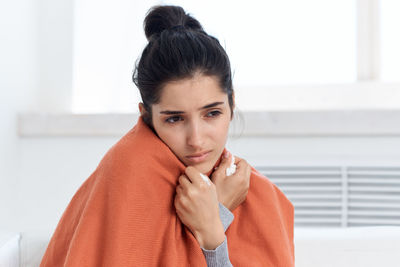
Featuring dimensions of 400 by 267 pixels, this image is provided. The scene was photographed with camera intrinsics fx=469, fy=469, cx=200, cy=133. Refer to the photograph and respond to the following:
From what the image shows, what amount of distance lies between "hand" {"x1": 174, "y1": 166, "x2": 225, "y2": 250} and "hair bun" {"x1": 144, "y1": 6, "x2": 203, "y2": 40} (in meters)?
0.36

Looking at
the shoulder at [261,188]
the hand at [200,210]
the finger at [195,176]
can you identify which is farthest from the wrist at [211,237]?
the shoulder at [261,188]

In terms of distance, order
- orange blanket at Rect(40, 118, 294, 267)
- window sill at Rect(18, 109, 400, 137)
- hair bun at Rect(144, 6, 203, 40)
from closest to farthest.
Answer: orange blanket at Rect(40, 118, 294, 267), hair bun at Rect(144, 6, 203, 40), window sill at Rect(18, 109, 400, 137)

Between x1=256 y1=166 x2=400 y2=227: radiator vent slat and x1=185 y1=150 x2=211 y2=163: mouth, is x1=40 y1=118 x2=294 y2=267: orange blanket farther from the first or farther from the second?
x1=256 y1=166 x2=400 y2=227: radiator vent slat

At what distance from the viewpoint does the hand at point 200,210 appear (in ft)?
3.36

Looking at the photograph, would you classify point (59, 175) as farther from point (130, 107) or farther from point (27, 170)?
point (130, 107)

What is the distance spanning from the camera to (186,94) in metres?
1.01

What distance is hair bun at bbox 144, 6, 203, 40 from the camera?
113cm

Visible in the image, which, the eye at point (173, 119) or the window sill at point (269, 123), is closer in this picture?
the eye at point (173, 119)

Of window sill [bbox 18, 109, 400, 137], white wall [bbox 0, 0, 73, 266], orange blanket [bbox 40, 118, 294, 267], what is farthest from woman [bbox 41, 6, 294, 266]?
white wall [bbox 0, 0, 73, 266]

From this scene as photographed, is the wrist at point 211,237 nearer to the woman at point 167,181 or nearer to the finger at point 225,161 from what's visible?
the woman at point 167,181

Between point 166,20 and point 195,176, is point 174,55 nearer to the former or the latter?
point 166,20

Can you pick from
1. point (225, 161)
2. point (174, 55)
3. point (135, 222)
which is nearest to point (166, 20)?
point (174, 55)

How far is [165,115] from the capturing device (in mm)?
1037

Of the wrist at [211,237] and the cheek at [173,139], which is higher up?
the cheek at [173,139]
